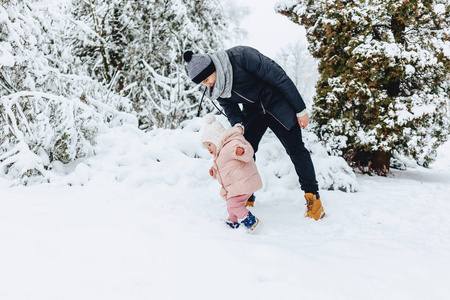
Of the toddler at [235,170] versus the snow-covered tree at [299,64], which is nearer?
the toddler at [235,170]

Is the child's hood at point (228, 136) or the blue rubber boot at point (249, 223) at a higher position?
the child's hood at point (228, 136)

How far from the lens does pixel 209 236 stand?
6.59 ft

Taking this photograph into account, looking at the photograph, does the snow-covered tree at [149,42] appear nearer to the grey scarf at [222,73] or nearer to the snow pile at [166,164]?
the snow pile at [166,164]

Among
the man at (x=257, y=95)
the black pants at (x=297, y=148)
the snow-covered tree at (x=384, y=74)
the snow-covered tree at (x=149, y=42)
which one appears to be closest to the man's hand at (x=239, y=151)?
the man at (x=257, y=95)

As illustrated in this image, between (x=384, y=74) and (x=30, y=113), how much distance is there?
4.64 metres

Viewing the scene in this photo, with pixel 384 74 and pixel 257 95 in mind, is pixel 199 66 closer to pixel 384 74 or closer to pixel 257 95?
pixel 257 95

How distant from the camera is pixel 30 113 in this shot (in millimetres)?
3750

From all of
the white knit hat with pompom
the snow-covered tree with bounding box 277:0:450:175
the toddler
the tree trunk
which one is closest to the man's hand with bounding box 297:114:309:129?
the toddler

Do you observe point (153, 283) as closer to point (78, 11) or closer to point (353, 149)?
point (353, 149)

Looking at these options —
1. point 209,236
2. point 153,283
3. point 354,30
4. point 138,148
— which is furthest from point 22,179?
point 354,30

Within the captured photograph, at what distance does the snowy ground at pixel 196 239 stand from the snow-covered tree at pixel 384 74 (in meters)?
1.03

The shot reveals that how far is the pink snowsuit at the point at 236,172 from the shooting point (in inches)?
86.4

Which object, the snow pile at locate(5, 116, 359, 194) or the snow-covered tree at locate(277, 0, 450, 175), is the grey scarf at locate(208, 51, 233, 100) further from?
the snow-covered tree at locate(277, 0, 450, 175)

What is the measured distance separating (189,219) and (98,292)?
112cm
